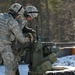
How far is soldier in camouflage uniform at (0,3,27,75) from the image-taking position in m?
7.73

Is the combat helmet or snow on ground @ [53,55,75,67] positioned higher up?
the combat helmet

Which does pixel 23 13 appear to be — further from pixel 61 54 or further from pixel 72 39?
pixel 72 39

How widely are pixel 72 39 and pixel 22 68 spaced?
18.3m

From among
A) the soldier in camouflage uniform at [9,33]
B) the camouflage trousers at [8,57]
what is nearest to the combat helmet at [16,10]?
the soldier in camouflage uniform at [9,33]

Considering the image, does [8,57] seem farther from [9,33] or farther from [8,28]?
[8,28]

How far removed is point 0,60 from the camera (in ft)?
26.9

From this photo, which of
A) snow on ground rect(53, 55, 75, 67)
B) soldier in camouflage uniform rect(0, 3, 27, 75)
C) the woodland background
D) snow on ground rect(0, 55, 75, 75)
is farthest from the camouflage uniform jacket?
the woodland background

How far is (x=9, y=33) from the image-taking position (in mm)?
7848

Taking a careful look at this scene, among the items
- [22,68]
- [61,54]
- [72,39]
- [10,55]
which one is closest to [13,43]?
[10,55]

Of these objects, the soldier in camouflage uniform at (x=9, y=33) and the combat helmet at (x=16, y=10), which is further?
the combat helmet at (x=16, y=10)

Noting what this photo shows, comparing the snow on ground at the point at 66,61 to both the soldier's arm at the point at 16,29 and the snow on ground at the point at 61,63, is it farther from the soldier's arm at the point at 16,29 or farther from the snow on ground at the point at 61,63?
the soldier's arm at the point at 16,29

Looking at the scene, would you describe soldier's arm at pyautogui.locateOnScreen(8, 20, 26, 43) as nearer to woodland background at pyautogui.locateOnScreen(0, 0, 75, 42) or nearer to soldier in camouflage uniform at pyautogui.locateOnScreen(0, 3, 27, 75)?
soldier in camouflage uniform at pyautogui.locateOnScreen(0, 3, 27, 75)

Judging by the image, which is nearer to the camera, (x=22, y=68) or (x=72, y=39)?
(x=22, y=68)

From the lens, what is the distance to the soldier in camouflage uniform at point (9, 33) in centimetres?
773
